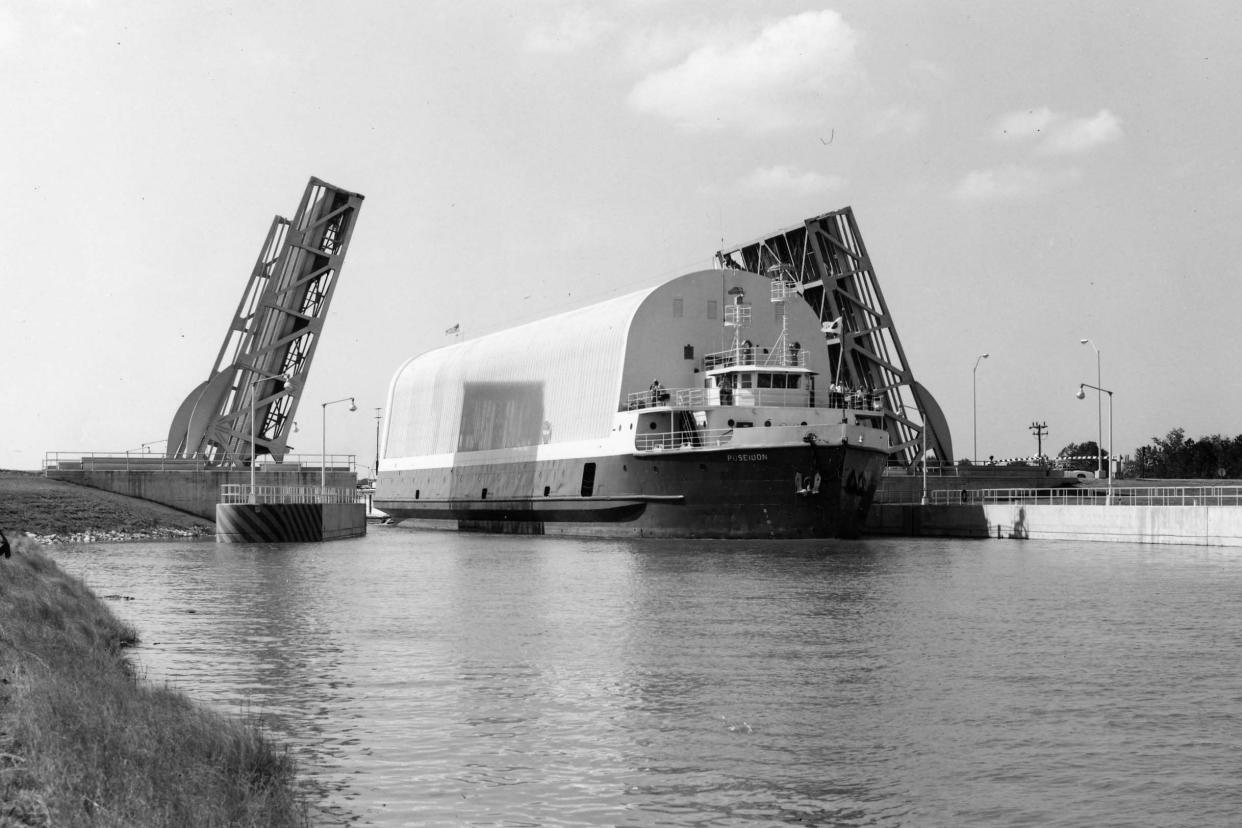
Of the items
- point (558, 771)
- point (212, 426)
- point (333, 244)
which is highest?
point (333, 244)

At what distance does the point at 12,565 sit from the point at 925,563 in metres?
25.0

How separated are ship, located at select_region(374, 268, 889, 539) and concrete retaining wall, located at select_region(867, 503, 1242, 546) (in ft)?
19.6

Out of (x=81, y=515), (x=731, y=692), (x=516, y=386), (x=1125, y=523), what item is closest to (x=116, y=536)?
(x=81, y=515)

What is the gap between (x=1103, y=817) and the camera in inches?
401

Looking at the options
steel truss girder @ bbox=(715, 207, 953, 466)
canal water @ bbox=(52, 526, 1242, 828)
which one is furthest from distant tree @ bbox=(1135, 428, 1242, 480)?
canal water @ bbox=(52, 526, 1242, 828)

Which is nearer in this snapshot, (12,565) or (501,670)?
(501,670)

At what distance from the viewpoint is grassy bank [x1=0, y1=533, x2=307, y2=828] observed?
311 inches

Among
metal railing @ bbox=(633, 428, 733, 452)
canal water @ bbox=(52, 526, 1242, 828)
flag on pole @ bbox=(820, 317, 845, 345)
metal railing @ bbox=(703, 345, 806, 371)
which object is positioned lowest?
canal water @ bbox=(52, 526, 1242, 828)

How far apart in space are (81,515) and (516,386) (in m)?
20.6

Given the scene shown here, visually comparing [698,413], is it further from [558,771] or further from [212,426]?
[558,771]

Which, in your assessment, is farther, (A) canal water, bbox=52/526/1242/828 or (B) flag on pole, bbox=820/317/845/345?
(B) flag on pole, bbox=820/317/845/345

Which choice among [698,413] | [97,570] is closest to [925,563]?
[698,413]

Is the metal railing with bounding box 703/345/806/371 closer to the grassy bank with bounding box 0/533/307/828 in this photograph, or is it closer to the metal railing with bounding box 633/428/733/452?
the metal railing with bounding box 633/428/733/452

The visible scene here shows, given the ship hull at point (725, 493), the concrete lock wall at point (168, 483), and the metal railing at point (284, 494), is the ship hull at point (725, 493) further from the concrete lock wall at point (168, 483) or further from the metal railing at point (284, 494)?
the concrete lock wall at point (168, 483)
